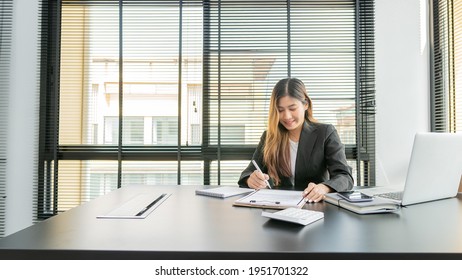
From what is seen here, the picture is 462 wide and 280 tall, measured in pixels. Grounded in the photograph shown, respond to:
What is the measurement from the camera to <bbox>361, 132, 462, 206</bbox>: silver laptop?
1.10 metres

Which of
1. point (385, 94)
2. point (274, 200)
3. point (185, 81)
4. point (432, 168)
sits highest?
point (185, 81)

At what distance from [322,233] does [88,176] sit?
8.10 feet

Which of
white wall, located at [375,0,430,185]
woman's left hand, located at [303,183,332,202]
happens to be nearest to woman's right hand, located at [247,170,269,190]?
woman's left hand, located at [303,183,332,202]

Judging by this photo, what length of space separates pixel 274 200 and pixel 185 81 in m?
1.79

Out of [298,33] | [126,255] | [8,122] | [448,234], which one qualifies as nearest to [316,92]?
[298,33]

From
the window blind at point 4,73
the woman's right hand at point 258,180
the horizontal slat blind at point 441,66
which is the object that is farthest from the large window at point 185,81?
the woman's right hand at point 258,180

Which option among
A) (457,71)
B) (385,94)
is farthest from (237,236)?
(457,71)

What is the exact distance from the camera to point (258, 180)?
5.32 ft

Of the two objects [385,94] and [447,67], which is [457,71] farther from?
[385,94]

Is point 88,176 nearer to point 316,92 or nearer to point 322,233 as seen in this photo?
point 316,92

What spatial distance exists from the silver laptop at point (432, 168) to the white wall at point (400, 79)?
147cm

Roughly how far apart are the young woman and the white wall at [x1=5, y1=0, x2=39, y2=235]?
6.56 feet

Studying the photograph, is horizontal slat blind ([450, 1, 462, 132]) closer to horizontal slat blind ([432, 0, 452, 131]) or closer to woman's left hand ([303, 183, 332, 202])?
horizontal slat blind ([432, 0, 452, 131])

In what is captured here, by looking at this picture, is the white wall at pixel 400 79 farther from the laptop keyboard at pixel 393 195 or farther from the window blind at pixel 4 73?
the window blind at pixel 4 73
